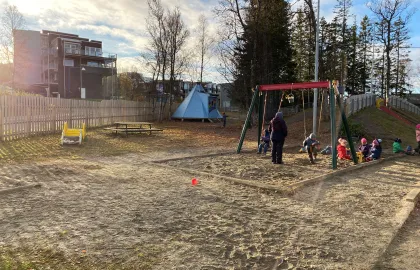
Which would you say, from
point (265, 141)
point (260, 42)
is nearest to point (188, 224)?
point (265, 141)

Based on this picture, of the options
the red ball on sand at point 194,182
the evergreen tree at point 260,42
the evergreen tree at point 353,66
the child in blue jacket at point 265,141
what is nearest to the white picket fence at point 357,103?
the evergreen tree at point 260,42

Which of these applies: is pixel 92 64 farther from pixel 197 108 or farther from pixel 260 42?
pixel 260 42

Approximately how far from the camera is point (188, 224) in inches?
188

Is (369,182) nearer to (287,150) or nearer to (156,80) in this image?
(287,150)

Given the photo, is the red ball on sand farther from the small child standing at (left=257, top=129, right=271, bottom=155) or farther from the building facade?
the building facade

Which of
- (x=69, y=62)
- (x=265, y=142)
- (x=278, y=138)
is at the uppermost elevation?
(x=69, y=62)

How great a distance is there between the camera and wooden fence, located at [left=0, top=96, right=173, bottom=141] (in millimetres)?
14180

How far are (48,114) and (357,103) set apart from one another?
22.2 m

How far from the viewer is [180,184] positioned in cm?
734

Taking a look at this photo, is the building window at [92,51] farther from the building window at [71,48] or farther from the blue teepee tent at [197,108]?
the blue teepee tent at [197,108]

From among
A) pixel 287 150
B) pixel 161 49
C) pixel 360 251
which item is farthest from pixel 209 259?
pixel 161 49

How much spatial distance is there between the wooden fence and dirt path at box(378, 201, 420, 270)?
47.8ft

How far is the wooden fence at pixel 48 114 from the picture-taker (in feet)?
46.5

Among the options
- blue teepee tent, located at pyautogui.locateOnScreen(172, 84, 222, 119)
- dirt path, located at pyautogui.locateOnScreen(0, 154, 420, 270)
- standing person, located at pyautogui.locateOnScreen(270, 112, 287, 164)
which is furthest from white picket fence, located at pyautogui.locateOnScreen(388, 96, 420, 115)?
dirt path, located at pyautogui.locateOnScreen(0, 154, 420, 270)
